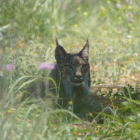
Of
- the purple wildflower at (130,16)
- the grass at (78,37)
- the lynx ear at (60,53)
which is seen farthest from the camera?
the purple wildflower at (130,16)

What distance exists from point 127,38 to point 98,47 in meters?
1.04

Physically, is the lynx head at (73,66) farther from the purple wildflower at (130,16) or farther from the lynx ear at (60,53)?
the purple wildflower at (130,16)

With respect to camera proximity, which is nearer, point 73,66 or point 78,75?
point 78,75

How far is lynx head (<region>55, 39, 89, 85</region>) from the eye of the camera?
5070 mm

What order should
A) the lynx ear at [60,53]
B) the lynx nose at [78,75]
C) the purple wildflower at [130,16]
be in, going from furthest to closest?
the purple wildflower at [130,16], the lynx ear at [60,53], the lynx nose at [78,75]

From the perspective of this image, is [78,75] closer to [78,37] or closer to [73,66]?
[73,66]

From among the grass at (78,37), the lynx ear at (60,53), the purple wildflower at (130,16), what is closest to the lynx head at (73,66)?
the lynx ear at (60,53)

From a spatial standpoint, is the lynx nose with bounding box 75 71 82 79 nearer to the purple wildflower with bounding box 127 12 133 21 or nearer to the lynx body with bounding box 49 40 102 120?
the lynx body with bounding box 49 40 102 120

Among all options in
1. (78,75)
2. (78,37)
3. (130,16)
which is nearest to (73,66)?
(78,75)

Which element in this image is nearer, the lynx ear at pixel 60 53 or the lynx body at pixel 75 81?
the lynx body at pixel 75 81

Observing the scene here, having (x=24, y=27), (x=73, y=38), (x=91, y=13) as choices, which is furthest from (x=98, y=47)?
(x=91, y=13)

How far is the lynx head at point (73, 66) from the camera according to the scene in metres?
5.07

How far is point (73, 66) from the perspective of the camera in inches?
204

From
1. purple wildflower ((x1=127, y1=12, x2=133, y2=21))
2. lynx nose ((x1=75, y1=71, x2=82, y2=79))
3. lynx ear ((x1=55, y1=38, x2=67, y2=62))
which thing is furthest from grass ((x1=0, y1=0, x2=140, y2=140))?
lynx nose ((x1=75, y1=71, x2=82, y2=79))
